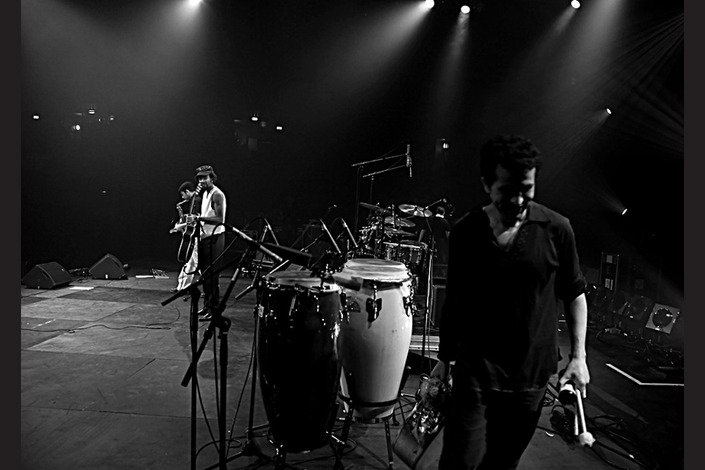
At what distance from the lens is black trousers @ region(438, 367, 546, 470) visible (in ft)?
6.39

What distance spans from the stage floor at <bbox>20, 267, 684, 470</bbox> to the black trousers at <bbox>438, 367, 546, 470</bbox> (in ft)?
1.23

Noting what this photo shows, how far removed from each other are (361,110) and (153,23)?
5054 mm

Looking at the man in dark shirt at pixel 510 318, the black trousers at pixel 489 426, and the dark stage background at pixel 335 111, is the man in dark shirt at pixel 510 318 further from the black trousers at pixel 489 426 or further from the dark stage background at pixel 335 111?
the dark stage background at pixel 335 111

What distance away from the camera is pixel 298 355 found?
8.80 feet

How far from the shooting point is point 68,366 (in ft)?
14.8

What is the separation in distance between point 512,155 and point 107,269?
8.80 m

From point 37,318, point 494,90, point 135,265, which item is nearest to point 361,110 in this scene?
point 494,90

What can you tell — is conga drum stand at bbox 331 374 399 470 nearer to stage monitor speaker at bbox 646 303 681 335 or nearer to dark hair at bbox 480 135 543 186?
dark hair at bbox 480 135 543 186

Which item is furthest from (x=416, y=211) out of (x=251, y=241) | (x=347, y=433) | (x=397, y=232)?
(x=251, y=241)

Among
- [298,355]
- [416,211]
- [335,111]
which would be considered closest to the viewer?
[298,355]

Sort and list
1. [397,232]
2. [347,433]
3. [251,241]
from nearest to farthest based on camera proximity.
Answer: [251,241] < [347,433] < [397,232]

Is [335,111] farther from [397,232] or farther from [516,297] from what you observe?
[516,297]

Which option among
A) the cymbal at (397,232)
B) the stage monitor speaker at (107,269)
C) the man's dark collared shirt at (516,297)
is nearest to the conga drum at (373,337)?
the man's dark collared shirt at (516,297)

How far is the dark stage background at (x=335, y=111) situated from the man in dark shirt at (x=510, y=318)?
16.8 ft
